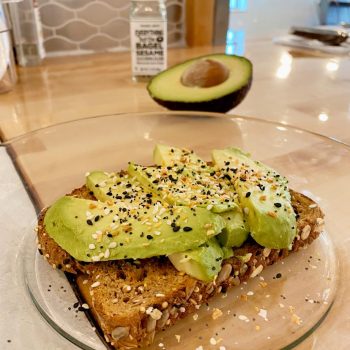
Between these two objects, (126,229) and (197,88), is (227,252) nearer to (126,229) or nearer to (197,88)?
(126,229)

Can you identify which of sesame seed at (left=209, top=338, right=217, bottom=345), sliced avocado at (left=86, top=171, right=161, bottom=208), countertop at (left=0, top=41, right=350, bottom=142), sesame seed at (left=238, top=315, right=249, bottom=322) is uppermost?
sliced avocado at (left=86, top=171, right=161, bottom=208)

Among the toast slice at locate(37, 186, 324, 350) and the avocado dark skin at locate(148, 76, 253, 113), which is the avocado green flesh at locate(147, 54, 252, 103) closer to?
the avocado dark skin at locate(148, 76, 253, 113)

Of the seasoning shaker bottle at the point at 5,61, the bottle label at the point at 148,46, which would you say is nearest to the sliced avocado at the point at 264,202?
the bottle label at the point at 148,46

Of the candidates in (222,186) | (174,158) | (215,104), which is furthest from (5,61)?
(222,186)

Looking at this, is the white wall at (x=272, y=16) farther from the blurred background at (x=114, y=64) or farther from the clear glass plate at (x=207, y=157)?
the clear glass plate at (x=207, y=157)

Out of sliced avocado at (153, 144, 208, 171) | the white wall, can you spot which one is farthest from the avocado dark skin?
the white wall

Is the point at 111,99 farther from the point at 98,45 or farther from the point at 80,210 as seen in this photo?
the point at 80,210

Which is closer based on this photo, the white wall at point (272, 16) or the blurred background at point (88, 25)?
the blurred background at point (88, 25)
